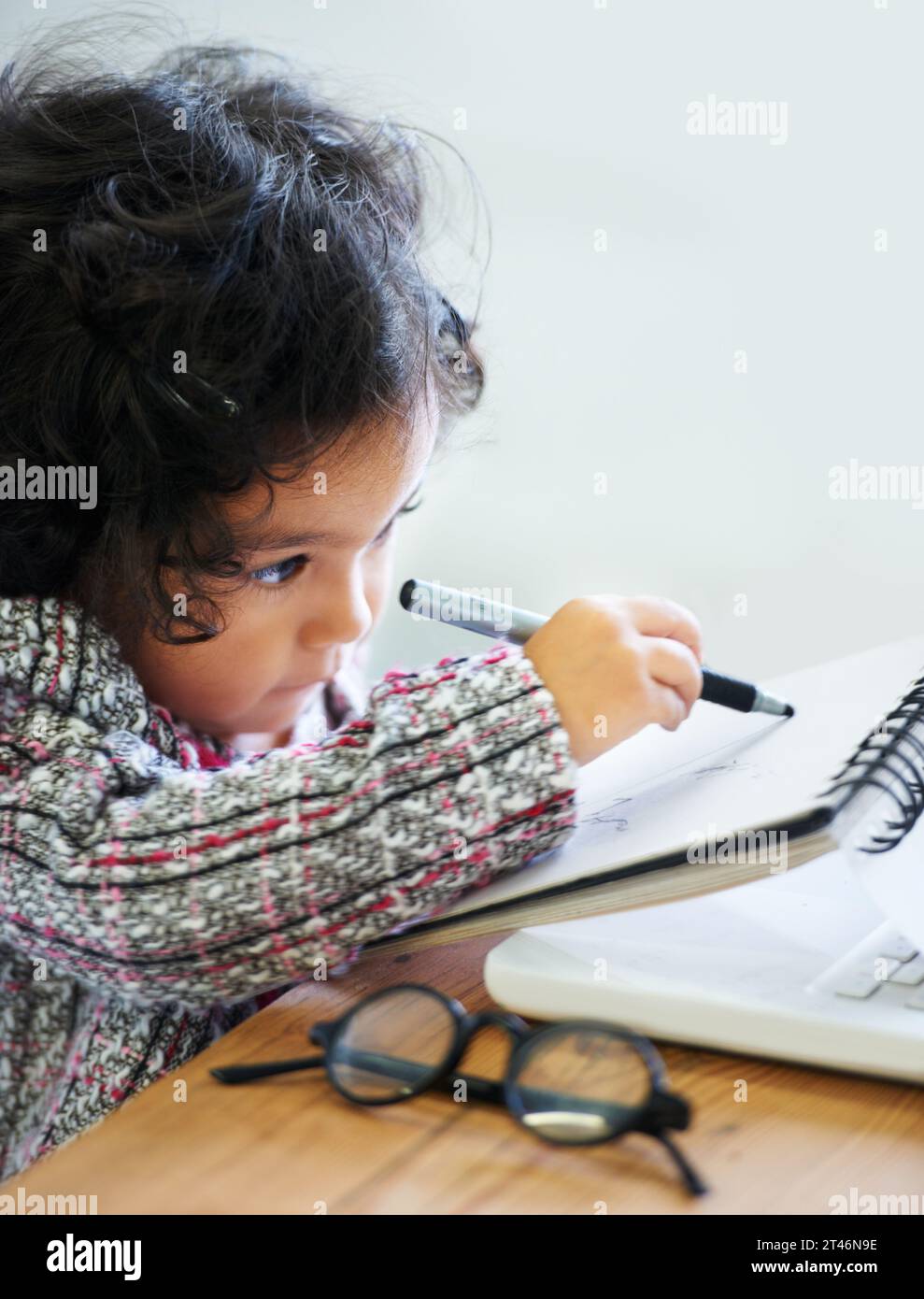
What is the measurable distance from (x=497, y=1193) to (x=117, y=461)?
45cm

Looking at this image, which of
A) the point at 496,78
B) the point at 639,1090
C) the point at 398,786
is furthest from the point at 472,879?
the point at 496,78

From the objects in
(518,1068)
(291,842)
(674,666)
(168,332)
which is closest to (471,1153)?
(518,1068)

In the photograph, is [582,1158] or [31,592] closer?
[582,1158]

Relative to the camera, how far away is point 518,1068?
46cm

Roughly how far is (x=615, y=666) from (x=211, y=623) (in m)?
0.25

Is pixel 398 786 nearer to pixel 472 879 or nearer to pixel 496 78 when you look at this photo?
pixel 472 879

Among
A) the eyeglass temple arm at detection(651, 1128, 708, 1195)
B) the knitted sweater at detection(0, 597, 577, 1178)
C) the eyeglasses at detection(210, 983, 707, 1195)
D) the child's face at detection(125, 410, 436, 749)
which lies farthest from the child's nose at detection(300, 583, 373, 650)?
the eyeglass temple arm at detection(651, 1128, 708, 1195)

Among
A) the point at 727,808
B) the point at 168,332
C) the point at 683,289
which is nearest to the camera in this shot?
the point at 727,808

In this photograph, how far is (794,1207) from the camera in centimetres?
41

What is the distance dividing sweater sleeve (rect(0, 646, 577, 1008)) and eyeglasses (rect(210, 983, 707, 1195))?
7 centimetres

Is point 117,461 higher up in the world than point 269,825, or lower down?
higher up

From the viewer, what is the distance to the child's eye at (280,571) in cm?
71

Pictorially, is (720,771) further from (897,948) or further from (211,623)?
(211,623)

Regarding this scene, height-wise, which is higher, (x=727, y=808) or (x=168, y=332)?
(x=168, y=332)
